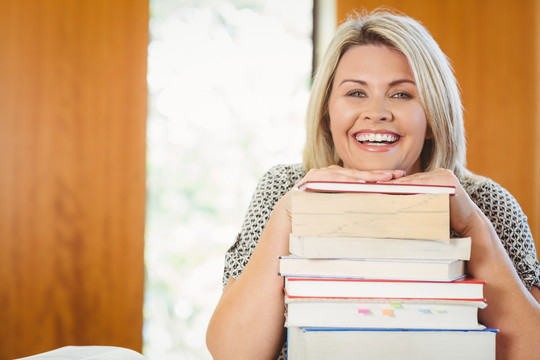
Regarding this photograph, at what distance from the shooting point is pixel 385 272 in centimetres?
84

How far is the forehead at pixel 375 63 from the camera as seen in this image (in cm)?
142

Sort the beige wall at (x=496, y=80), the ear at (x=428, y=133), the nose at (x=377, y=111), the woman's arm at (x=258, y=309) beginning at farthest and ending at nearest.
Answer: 1. the beige wall at (x=496, y=80)
2. the ear at (x=428, y=133)
3. the nose at (x=377, y=111)
4. the woman's arm at (x=258, y=309)

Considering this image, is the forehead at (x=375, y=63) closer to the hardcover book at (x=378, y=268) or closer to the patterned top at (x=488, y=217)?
the patterned top at (x=488, y=217)

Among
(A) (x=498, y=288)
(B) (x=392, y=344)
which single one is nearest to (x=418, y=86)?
(A) (x=498, y=288)

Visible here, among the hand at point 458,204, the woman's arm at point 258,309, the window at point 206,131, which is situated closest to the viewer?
the hand at point 458,204

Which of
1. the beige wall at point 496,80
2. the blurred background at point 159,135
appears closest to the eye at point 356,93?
the blurred background at point 159,135

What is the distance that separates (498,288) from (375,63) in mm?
615

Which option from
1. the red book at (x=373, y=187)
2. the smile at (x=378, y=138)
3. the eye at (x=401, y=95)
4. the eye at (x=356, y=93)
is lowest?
the red book at (x=373, y=187)

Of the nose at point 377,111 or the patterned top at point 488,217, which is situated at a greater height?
the nose at point 377,111

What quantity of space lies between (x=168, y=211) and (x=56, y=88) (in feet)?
2.61

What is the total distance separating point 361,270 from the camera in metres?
0.84

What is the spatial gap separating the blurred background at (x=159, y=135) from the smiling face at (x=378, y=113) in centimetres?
162

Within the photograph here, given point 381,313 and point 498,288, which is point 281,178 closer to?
point 498,288

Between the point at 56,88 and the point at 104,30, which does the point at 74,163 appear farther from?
the point at 104,30
